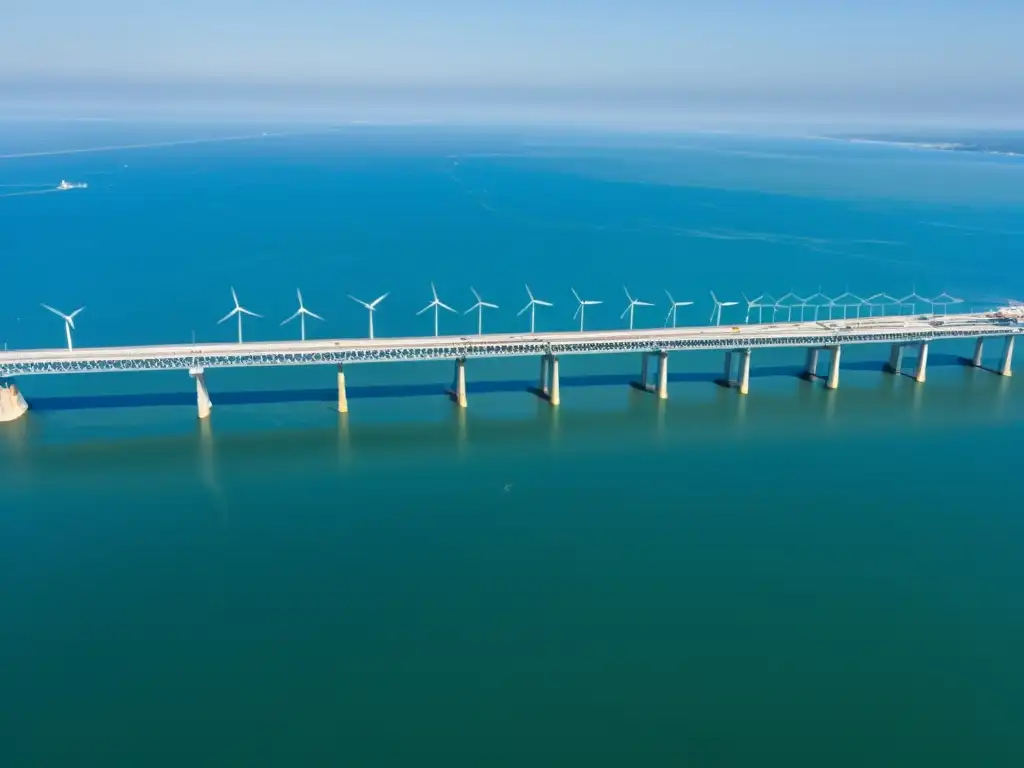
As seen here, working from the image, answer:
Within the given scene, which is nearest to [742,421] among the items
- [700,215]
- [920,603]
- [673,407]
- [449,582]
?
[673,407]

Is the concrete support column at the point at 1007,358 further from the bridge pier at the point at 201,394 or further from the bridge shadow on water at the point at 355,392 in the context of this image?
the bridge pier at the point at 201,394

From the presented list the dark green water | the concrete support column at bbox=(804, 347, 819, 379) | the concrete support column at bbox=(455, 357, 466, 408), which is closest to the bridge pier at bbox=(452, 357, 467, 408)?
the concrete support column at bbox=(455, 357, 466, 408)

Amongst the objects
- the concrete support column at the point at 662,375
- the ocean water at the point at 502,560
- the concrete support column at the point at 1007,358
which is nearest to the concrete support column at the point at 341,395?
the ocean water at the point at 502,560

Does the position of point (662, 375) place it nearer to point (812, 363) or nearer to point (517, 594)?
point (812, 363)

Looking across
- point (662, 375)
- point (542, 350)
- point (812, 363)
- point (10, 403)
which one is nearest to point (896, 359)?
point (812, 363)

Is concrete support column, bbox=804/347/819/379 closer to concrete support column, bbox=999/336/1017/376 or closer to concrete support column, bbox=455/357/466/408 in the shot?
concrete support column, bbox=999/336/1017/376

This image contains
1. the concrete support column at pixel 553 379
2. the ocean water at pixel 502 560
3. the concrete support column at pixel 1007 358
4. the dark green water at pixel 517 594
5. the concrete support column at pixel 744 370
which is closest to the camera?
the dark green water at pixel 517 594

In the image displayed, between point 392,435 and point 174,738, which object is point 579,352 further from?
point 174,738
